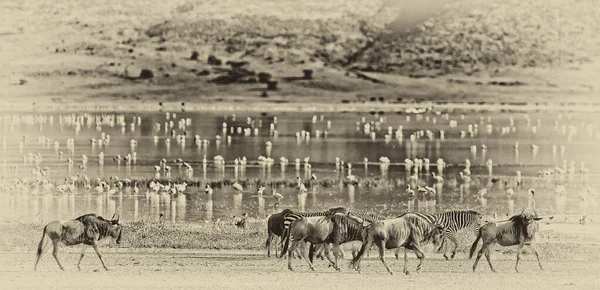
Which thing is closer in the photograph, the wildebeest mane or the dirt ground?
the dirt ground

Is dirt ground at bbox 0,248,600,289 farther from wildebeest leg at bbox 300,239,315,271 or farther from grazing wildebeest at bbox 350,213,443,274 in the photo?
grazing wildebeest at bbox 350,213,443,274

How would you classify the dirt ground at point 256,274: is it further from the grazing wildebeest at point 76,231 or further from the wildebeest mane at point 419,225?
the wildebeest mane at point 419,225

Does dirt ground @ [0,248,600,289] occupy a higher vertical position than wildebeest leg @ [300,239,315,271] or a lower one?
lower

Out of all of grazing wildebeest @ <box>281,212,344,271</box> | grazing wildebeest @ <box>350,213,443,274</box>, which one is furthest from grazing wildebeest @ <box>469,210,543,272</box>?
grazing wildebeest @ <box>281,212,344,271</box>

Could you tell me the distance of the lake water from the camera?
137 feet

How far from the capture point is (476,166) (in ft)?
219

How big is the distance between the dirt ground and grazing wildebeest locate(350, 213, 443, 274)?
1.50 feet

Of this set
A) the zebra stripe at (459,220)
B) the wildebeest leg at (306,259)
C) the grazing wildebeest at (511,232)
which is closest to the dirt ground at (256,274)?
the wildebeest leg at (306,259)

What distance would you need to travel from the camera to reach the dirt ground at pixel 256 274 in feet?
71.2

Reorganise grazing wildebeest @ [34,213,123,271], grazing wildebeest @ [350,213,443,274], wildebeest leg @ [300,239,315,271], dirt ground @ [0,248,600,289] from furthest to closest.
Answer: wildebeest leg @ [300,239,315,271] → grazing wildebeest @ [34,213,123,271] → grazing wildebeest @ [350,213,443,274] → dirt ground @ [0,248,600,289]

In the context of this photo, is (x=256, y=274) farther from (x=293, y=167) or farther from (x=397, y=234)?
(x=293, y=167)

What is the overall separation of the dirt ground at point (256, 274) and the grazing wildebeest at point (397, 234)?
457 millimetres

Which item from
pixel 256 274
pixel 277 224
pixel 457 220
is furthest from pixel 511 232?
pixel 256 274

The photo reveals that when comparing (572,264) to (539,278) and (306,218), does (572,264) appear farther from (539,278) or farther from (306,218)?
(306,218)
